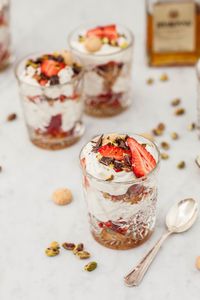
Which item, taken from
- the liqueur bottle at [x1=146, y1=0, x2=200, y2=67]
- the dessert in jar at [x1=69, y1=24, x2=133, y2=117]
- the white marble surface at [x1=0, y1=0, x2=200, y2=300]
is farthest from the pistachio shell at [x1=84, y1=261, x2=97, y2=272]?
the liqueur bottle at [x1=146, y1=0, x2=200, y2=67]

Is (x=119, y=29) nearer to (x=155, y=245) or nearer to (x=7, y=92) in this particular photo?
(x=7, y=92)

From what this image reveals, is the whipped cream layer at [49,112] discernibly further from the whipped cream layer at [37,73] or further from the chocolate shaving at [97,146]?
the chocolate shaving at [97,146]

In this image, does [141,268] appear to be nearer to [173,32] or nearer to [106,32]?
[106,32]

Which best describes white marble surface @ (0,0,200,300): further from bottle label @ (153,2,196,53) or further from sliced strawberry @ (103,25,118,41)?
sliced strawberry @ (103,25,118,41)

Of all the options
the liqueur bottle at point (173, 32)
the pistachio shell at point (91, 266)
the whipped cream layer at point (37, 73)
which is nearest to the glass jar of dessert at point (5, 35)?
the whipped cream layer at point (37, 73)

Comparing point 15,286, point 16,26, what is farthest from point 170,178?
point 16,26

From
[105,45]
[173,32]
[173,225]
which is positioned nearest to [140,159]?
[173,225]
